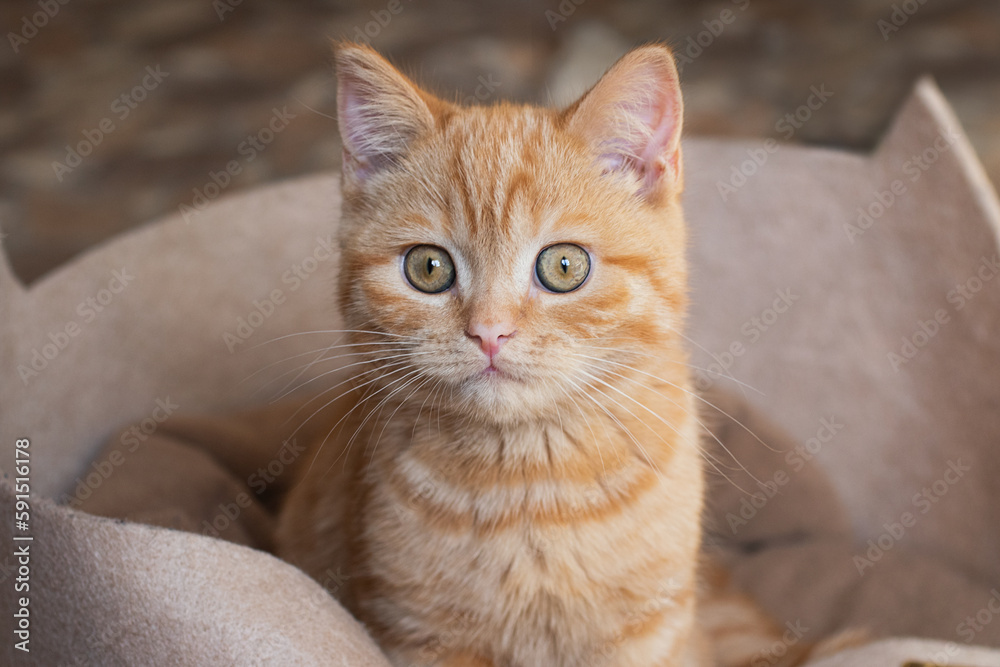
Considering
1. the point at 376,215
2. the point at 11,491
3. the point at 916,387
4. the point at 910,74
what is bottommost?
the point at 11,491

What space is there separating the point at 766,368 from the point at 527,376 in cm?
152

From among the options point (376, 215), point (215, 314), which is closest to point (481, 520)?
point (376, 215)

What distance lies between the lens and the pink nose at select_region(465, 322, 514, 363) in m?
1.20

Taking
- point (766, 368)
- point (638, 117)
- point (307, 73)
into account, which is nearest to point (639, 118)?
point (638, 117)

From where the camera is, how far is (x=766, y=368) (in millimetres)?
2545

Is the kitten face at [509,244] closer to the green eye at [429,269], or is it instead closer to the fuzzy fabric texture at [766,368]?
the green eye at [429,269]

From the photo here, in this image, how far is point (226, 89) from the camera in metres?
4.06

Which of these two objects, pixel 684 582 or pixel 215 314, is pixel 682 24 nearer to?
pixel 215 314

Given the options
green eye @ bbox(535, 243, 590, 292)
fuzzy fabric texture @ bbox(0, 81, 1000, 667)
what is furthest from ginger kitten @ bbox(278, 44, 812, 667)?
fuzzy fabric texture @ bbox(0, 81, 1000, 667)

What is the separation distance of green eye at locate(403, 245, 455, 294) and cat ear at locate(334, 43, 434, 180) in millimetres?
222

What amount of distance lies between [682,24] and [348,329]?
10.9ft

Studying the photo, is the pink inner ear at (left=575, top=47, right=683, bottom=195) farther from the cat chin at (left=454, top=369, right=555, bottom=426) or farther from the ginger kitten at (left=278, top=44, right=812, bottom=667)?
the cat chin at (left=454, top=369, right=555, bottom=426)

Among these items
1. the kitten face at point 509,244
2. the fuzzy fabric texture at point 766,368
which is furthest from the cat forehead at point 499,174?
the fuzzy fabric texture at point 766,368

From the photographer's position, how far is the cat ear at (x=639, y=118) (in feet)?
4.33
